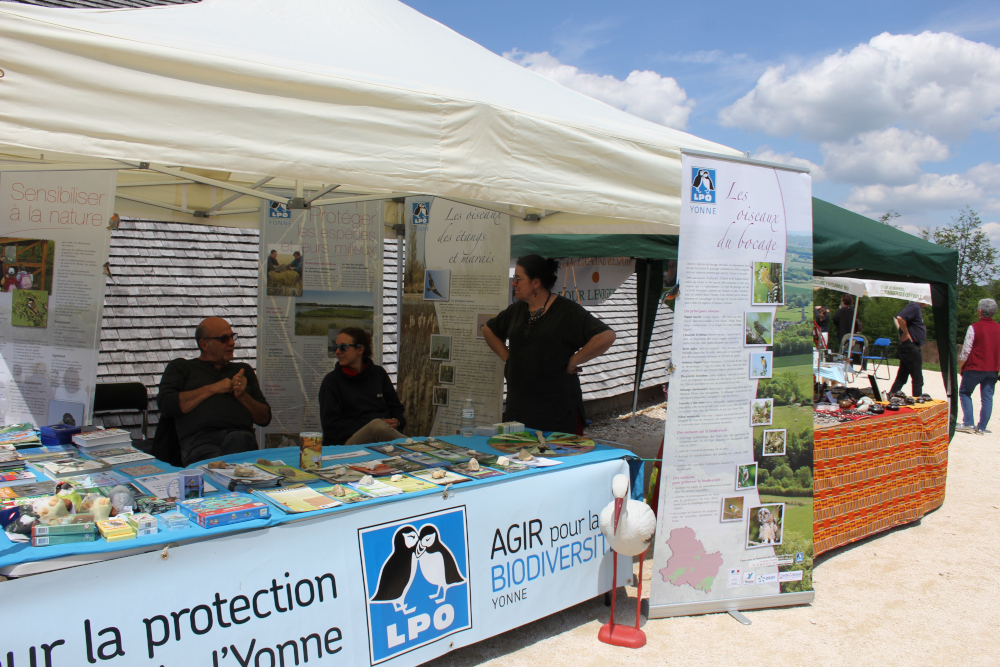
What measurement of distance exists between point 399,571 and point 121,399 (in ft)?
13.5

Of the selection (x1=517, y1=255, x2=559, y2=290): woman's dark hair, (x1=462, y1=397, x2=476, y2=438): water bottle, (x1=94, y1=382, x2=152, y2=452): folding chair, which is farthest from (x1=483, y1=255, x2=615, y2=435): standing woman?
(x1=94, y1=382, x2=152, y2=452): folding chair

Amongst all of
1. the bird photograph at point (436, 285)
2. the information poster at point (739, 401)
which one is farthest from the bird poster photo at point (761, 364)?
the bird photograph at point (436, 285)

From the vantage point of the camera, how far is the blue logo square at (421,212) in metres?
5.01

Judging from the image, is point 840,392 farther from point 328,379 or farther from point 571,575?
point 328,379

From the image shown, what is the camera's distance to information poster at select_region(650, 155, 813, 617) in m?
3.16

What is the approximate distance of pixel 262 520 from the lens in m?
2.20

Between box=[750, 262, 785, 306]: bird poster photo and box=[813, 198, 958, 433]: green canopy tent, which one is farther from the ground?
box=[813, 198, 958, 433]: green canopy tent

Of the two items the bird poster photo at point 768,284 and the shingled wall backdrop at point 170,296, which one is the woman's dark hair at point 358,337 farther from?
the shingled wall backdrop at point 170,296

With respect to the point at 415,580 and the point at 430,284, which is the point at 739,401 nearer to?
the point at 415,580

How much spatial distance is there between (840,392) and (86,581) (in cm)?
514

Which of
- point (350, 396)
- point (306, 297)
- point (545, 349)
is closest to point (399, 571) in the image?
point (545, 349)

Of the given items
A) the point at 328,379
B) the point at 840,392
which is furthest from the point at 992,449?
the point at 328,379

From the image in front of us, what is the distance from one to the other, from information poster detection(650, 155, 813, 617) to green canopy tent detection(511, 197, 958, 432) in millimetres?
764

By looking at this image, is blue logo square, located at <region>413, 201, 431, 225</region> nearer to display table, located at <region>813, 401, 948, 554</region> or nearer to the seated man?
the seated man
